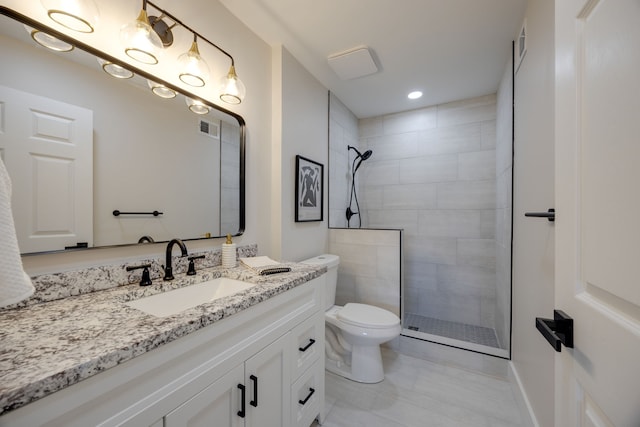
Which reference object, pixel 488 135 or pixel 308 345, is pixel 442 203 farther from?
pixel 308 345

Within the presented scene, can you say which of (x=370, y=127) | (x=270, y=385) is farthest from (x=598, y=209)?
(x=370, y=127)

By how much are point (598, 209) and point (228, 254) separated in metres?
1.45

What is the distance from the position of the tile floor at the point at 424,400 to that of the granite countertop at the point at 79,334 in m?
1.16

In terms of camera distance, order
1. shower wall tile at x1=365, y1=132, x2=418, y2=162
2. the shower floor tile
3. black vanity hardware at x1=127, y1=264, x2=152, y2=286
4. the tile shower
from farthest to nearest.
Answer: shower wall tile at x1=365, y1=132, x2=418, y2=162 < the tile shower < the shower floor tile < black vanity hardware at x1=127, y1=264, x2=152, y2=286

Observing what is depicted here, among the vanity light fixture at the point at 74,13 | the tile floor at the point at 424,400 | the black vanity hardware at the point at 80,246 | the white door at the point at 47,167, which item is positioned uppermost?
the vanity light fixture at the point at 74,13

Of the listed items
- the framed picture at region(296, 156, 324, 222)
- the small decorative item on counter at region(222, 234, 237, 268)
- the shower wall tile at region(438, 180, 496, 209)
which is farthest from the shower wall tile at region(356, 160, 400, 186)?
the small decorative item on counter at region(222, 234, 237, 268)

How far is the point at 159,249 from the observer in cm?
123

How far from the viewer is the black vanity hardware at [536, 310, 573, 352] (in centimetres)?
55

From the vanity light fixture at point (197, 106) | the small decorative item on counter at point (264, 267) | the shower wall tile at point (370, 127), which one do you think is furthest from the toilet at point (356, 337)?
the shower wall tile at point (370, 127)

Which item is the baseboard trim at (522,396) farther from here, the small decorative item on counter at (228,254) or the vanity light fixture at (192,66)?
the vanity light fixture at (192,66)

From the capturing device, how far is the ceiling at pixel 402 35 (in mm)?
1513

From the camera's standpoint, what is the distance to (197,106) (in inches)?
54.7

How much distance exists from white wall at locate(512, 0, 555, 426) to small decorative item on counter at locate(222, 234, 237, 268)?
1.54 meters

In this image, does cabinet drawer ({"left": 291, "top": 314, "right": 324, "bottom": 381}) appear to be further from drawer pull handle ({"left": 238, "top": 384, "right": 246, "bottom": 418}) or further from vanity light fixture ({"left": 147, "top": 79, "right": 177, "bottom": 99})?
vanity light fixture ({"left": 147, "top": 79, "right": 177, "bottom": 99})
